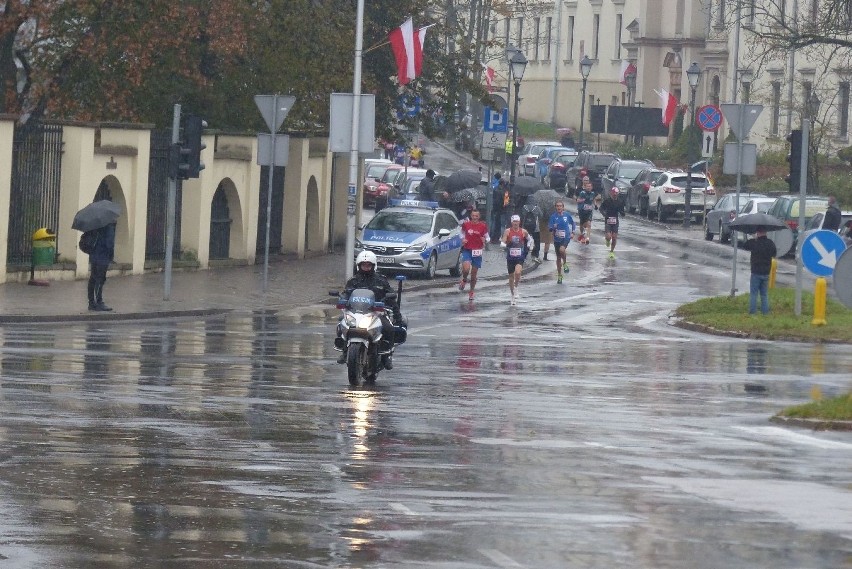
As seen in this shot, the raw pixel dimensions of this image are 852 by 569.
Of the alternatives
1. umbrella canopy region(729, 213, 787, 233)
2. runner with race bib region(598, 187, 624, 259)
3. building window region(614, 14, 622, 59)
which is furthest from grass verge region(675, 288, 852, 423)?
building window region(614, 14, 622, 59)

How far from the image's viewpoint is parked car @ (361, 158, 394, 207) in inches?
2586

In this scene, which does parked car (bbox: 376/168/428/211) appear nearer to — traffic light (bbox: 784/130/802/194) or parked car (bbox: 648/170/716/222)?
parked car (bbox: 648/170/716/222)

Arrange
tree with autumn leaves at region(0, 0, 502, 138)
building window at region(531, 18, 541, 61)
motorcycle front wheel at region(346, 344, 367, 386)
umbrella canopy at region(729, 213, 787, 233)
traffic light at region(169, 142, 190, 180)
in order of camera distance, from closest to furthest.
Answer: motorcycle front wheel at region(346, 344, 367, 386), traffic light at region(169, 142, 190, 180), umbrella canopy at region(729, 213, 787, 233), tree with autumn leaves at region(0, 0, 502, 138), building window at region(531, 18, 541, 61)

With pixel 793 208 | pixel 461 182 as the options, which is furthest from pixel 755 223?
pixel 461 182

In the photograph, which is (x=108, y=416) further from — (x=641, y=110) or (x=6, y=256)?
(x=641, y=110)

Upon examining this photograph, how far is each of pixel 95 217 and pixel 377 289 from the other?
9108 millimetres

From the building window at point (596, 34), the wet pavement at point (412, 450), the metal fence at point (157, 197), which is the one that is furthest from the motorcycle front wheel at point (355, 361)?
the building window at point (596, 34)

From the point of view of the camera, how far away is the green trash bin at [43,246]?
99.9 feet

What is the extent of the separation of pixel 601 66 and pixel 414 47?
64.4 m

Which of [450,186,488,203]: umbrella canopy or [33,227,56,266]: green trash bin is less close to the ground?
[450,186,488,203]: umbrella canopy

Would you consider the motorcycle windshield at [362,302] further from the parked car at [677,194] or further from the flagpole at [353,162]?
the parked car at [677,194]

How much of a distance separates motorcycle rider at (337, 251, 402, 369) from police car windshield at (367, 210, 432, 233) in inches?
796

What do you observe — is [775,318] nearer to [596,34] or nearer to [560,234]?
[560,234]

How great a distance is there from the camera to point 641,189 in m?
67.3
